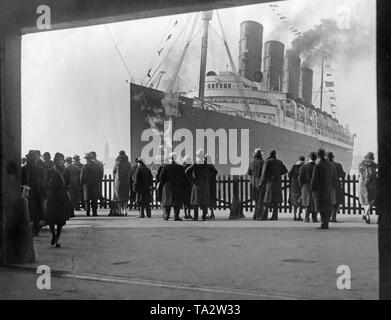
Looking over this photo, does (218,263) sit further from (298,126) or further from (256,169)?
(298,126)

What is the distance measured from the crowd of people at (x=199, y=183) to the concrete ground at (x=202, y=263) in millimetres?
738

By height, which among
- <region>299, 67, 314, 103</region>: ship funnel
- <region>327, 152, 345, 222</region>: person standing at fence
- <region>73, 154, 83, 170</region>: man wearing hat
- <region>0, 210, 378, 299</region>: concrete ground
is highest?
<region>299, 67, 314, 103</region>: ship funnel

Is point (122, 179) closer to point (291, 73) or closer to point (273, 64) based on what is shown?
point (273, 64)

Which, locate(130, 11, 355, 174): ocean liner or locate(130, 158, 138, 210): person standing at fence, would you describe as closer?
locate(130, 158, 138, 210): person standing at fence

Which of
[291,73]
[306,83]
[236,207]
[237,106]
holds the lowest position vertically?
[236,207]

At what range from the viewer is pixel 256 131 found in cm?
3969

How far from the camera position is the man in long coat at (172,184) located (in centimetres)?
1284

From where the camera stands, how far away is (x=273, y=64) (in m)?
38.1

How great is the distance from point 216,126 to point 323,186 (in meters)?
26.8

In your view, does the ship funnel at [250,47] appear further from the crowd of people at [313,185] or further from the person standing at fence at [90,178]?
the crowd of people at [313,185]

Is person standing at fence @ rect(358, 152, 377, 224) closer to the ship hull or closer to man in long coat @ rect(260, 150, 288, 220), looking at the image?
man in long coat @ rect(260, 150, 288, 220)

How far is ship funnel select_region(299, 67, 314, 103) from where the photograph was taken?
4169 centimetres

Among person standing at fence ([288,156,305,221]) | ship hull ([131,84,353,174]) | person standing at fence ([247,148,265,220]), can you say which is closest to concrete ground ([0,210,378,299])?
person standing at fence ([288,156,305,221])

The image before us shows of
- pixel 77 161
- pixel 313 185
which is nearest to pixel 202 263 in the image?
Result: pixel 313 185
